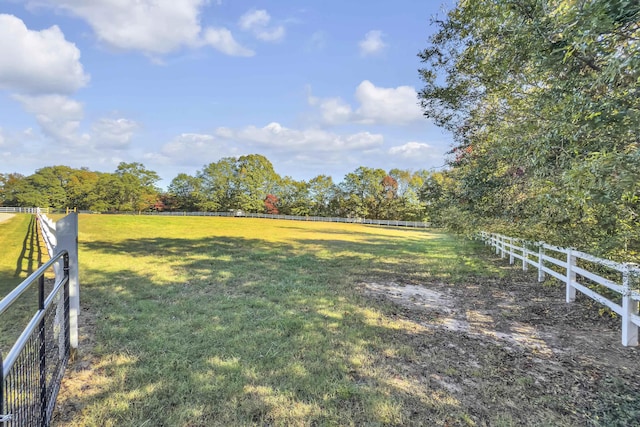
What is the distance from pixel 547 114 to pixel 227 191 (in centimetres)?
6392

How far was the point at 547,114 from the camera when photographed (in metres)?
3.36

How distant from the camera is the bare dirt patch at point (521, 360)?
2547mm

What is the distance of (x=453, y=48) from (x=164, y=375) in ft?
24.3

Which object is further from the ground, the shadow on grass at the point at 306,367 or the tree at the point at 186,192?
the tree at the point at 186,192

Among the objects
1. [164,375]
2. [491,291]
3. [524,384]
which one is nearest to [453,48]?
[491,291]

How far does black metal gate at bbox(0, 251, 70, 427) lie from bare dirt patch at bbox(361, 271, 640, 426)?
268 cm

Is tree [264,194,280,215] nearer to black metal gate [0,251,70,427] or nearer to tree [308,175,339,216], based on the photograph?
tree [308,175,339,216]

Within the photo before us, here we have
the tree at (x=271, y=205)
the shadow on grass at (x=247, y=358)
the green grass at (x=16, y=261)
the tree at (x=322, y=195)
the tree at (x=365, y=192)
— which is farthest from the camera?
the tree at (x=271, y=205)

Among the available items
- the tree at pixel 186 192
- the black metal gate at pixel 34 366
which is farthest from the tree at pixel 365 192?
the black metal gate at pixel 34 366

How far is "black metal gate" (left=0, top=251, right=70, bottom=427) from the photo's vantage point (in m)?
1.67

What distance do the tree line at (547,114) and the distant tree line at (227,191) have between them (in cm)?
5134

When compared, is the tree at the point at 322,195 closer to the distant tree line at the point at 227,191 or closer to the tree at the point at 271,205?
the distant tree line at the point at 227,191

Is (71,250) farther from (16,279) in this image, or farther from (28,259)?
(28,259)

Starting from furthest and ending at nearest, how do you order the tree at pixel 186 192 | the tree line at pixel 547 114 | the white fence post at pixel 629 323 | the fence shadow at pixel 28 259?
1. the tree at pixel 186 192
2. the fence shadow at pixel 28 259
3. the white fence post at pixel 629 323
4. the tree line at pixel 547 114
